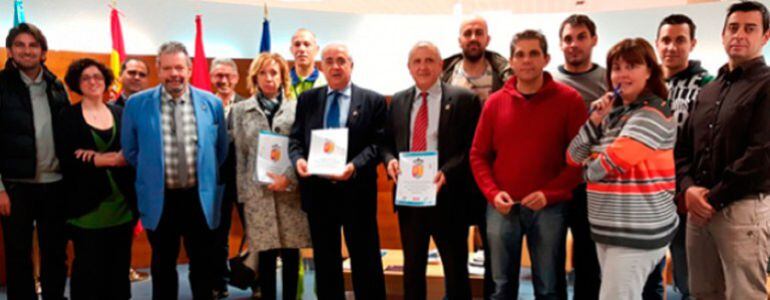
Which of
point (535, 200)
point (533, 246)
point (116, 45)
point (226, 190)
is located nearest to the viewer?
point (535, 200)

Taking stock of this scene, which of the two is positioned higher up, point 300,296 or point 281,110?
point 281,110

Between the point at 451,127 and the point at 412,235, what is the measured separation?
0.58 meters

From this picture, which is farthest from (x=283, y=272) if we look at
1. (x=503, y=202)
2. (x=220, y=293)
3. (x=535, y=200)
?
(x=535, y=200)

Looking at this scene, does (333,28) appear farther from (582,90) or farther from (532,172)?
(532,172)

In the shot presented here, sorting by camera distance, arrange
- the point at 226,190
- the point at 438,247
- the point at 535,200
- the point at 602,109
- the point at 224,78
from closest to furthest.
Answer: the point at 602,109, the point at 535,200, the point at 438,247, the point at 226,190, the point at 224,78

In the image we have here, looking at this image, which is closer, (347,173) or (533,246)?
(533,246)

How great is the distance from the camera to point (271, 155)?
10.9 feet

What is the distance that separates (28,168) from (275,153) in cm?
134

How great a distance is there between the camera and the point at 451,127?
2.94m

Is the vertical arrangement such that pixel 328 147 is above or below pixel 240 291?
above

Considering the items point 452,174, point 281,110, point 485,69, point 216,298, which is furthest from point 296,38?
point 216,298

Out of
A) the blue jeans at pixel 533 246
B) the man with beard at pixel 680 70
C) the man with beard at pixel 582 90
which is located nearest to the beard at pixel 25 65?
the blue jeans at pixel 533 246

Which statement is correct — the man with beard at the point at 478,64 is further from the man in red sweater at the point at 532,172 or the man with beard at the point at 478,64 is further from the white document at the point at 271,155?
the white document at the point at 271,155

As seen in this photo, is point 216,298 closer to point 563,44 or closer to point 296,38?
point 296,38
